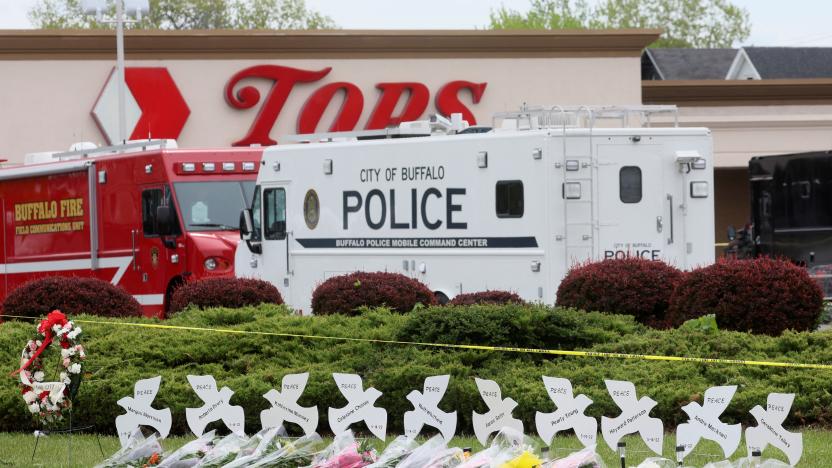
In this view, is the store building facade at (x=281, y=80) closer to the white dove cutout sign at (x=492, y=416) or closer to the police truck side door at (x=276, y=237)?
the police truck side door at (x=276, y=237)

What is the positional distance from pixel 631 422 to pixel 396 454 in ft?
4.81

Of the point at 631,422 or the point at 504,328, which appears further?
the point at 504,328

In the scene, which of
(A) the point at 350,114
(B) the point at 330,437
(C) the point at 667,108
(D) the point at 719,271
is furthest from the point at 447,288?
(A) the point at 350,114

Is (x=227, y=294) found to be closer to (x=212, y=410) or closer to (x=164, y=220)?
(x=164, y=220)

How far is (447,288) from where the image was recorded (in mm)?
17391

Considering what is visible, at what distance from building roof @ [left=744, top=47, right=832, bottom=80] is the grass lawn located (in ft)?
145

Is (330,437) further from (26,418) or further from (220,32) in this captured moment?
(220,32)

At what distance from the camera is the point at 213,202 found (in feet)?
69.0

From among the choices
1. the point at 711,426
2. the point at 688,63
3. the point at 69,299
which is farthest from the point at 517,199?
the point at 688,63

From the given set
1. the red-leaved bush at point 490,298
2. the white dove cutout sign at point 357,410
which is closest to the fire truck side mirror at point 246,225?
the red-leaved bush at point 490,298

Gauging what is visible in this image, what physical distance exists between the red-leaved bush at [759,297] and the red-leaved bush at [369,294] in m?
2.99

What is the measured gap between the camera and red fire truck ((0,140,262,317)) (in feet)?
67.8

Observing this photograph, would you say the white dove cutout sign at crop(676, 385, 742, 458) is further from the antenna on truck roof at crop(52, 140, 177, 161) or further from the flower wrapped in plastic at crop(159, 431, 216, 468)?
the antenna on truck roof at crop(52, 140, 177, 161)

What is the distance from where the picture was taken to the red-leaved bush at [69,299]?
15.2 metres
